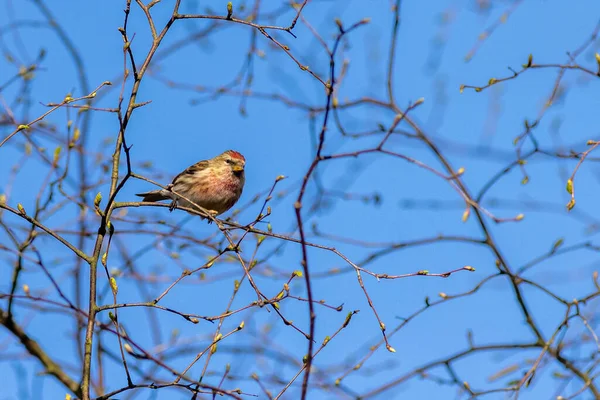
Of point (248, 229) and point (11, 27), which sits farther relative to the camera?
point (11, 27)

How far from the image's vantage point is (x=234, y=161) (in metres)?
8.07

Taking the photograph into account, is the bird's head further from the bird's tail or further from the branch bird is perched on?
the bird's tail

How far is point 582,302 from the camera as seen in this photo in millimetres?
5336

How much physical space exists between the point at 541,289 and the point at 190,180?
3.69m

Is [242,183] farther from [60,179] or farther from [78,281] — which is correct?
[60,179]

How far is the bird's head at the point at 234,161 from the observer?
7957mm

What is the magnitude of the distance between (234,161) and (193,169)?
45 cm

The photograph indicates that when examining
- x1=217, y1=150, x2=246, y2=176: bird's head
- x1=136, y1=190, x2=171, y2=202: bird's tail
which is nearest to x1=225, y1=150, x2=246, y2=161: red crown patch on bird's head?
x1=217, y1=150, x2=246, y2=176: bird's head

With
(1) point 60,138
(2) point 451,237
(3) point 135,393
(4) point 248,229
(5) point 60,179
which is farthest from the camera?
(1) point 60,138

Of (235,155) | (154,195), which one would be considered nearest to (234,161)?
(235,155)

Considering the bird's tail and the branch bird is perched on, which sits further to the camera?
the bird's tail

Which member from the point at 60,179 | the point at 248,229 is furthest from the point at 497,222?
the point at 60,179

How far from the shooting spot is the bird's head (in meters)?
7.96

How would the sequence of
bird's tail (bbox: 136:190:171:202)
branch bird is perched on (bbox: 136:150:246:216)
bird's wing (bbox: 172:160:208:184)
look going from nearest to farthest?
1. branch bird is perched on (bbox: 136:150:246:216)
2. bird's tail (bbox: 136:190:171:202)
3. bird's wing (bbox: 172:160:208:184)
